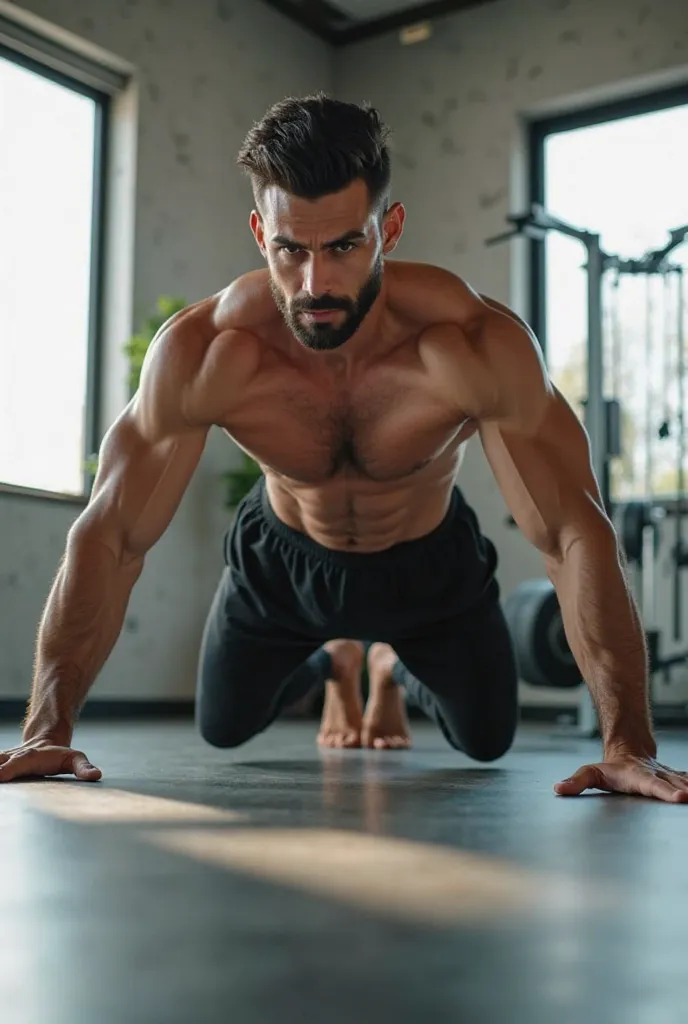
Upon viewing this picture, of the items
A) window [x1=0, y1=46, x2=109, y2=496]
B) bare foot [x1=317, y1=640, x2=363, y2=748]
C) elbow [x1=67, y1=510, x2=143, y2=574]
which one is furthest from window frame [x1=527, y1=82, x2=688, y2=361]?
elbow [x1=67, y1=510, x2=143, y2=574]

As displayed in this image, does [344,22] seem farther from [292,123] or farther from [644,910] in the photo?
[644,910]

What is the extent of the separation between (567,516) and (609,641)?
0.20 m

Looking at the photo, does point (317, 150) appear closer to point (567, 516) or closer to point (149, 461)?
point (149, 461)

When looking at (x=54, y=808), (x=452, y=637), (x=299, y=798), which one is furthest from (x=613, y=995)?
(x=452, y=637)

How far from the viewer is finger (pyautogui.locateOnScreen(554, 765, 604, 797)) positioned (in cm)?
175

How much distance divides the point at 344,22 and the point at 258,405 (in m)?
4.89

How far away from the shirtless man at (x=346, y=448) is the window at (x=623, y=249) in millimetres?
3014

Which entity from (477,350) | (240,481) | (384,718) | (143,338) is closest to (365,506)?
(477,350)

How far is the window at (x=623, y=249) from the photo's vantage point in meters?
5.39

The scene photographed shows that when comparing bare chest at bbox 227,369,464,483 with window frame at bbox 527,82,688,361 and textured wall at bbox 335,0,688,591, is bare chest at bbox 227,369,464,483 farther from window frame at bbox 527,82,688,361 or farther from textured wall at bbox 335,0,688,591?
window frame at bbox 527,82,688,361

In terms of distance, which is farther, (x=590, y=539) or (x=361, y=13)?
(x=361, y=13)

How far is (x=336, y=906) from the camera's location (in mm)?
988

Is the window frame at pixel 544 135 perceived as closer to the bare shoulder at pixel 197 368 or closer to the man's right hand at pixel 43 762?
the bare shoulder at pixel 197 368

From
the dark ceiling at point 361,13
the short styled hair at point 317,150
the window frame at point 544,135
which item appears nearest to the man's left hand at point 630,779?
the short styled hair at point 317,150
